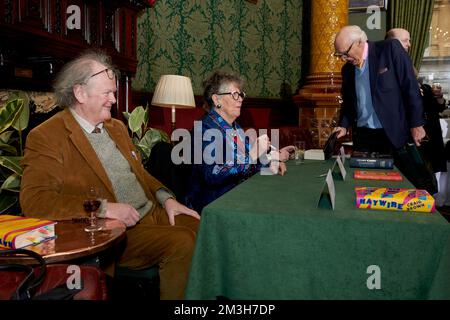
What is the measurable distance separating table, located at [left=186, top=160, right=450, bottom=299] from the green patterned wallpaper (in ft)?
8.89

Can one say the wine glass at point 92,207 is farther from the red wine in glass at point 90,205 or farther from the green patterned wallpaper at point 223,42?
the green patterned wallpaper at point 223,42

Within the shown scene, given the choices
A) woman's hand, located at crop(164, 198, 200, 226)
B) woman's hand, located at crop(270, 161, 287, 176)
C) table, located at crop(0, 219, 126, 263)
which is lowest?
woman's hand, located at crop(164, 198, 200, 226)

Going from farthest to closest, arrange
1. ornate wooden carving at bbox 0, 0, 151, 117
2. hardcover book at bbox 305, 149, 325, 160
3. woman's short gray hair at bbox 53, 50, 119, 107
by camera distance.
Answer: hardcover book at bbox 305, 149, 325, 160
ornate wooden carving at bbox 0, 0, 151, 117
woman's short gray hair at bbox 53, 50, 119, 107

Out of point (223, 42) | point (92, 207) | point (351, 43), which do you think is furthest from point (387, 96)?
point (223, 42)

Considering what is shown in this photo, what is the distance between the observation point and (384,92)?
2.81 m

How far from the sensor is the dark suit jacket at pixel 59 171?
5.40ft

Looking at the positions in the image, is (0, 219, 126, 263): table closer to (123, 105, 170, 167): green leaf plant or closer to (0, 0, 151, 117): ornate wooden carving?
(0, 0, 151, 117): ornate wooden carving

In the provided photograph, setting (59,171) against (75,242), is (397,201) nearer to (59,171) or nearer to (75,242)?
(75,242)

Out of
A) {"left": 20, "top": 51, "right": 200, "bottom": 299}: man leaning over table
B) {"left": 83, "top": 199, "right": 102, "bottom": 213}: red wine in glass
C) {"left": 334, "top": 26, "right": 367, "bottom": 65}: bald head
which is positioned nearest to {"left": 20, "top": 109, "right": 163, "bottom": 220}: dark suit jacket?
{"left": 20, "top": 51, "right": 200, "bottom": 299}: man leaning over table

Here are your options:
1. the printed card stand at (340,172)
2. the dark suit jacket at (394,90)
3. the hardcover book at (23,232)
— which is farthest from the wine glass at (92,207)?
the dark suit jacket at (394,90)

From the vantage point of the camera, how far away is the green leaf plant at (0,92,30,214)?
75.1 inches

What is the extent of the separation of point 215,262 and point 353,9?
21.8 feet

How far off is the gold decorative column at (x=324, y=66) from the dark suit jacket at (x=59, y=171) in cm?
405

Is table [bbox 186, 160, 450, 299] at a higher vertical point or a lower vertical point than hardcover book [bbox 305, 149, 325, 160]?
lower
